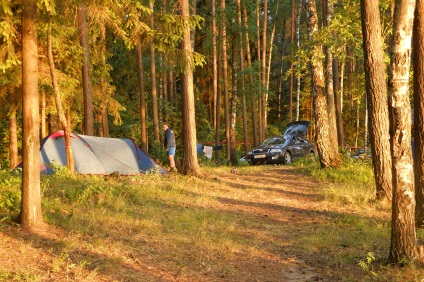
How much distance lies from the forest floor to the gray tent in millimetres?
6357

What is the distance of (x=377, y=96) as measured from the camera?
10.3 metres

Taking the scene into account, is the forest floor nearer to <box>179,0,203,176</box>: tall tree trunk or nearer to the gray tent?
<box>179,0,203,176</box>: tall tree trunk

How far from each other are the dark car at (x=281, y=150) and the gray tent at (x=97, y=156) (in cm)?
771

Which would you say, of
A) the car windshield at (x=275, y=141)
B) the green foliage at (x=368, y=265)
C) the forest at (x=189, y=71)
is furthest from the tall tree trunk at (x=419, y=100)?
the car windshield at (x=275, y=141)

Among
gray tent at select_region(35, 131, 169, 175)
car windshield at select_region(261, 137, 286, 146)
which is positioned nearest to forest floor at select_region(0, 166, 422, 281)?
gray tent at select_region(35, 131, 169, 175)

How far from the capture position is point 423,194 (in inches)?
307

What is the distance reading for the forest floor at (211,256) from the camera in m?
5.84

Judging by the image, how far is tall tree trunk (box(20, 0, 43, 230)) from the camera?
722cm

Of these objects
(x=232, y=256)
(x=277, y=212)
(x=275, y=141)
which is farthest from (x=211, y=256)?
(x=275, y=141)

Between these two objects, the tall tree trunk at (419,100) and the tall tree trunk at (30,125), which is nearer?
the tall tree trunk at (30,125)

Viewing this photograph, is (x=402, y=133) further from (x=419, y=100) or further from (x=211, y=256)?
(x=211, y=256)

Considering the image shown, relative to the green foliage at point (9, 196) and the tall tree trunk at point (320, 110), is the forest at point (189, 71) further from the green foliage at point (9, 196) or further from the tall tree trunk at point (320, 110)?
the green foliage at point (9, 196)

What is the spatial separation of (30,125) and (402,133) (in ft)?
17.3

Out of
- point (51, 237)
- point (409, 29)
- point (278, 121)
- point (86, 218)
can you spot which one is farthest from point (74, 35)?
point (278, 121)
